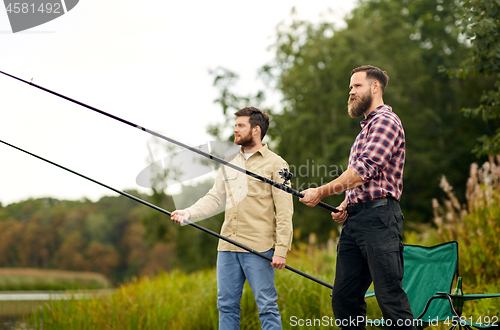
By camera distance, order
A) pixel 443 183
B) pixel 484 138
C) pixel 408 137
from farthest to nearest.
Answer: pixel 408 137 → pixel 443 183 → pixel 484 138

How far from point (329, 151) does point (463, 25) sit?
12.9m

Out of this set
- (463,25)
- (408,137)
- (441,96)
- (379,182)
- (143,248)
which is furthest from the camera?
(143,248)

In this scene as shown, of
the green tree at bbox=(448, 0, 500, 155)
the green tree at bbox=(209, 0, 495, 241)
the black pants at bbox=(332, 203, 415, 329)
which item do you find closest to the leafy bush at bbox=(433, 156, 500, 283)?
the green tree at bbox=(448, 0, 500, 155)

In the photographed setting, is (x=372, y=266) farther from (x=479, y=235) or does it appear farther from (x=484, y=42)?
(x=479, y=235)

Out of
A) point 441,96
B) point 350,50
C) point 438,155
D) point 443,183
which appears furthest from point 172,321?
point 441,96

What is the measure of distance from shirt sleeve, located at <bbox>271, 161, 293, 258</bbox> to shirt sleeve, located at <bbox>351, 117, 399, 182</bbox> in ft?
2.14

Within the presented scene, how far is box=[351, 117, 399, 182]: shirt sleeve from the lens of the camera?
2375 millimetres

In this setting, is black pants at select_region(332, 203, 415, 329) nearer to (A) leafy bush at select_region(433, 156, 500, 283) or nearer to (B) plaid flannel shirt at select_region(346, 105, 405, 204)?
(B) plaid flannel shirt at select_region(346, 105, 405, 204)

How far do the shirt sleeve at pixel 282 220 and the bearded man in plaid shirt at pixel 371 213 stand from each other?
342 millimetres

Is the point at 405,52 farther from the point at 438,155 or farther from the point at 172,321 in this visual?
the point at 172,321

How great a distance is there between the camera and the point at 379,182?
8.02 ft

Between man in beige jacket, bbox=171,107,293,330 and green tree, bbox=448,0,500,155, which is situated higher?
green tree, bbox=448,0,500,155

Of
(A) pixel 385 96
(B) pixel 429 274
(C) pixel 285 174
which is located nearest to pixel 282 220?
(C) pixel 285 174

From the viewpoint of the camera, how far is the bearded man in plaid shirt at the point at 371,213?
2.35 m
